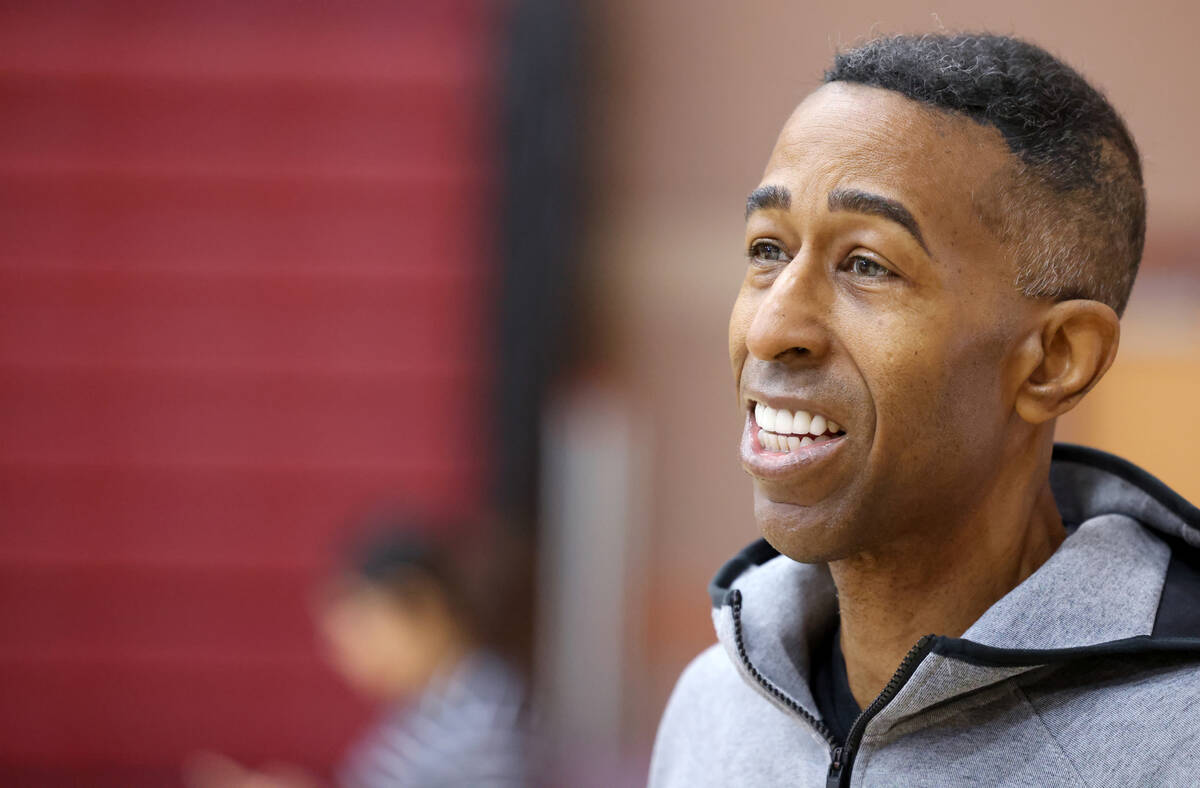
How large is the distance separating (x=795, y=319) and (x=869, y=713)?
38 cm

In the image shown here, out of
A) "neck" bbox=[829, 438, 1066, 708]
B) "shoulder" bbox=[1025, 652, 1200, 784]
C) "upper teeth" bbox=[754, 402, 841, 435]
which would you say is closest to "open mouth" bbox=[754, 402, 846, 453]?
"upper teeth" bbox=[754, 402, 841, 435]

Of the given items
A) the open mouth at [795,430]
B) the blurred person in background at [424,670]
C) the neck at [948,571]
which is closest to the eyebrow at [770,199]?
the open mouth at [795,430]

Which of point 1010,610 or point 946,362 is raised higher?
point 946,362

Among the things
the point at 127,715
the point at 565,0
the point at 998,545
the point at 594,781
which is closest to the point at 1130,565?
the point at 998,545

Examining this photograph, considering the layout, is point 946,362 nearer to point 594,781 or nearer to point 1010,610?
point 1010,610

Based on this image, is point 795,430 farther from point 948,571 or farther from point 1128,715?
point 1128,715

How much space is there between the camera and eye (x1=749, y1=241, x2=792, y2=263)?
51.9 inches

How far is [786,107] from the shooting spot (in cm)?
401

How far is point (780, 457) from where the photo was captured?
49.2 inches

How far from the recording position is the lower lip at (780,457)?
1.23 metres

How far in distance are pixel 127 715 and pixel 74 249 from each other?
1.47 m

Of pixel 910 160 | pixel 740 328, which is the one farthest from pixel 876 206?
pixel 740 328

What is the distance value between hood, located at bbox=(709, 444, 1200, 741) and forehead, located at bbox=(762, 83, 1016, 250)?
1.18 feet

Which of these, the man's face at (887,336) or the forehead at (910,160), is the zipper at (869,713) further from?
the forehead at (910,160)
